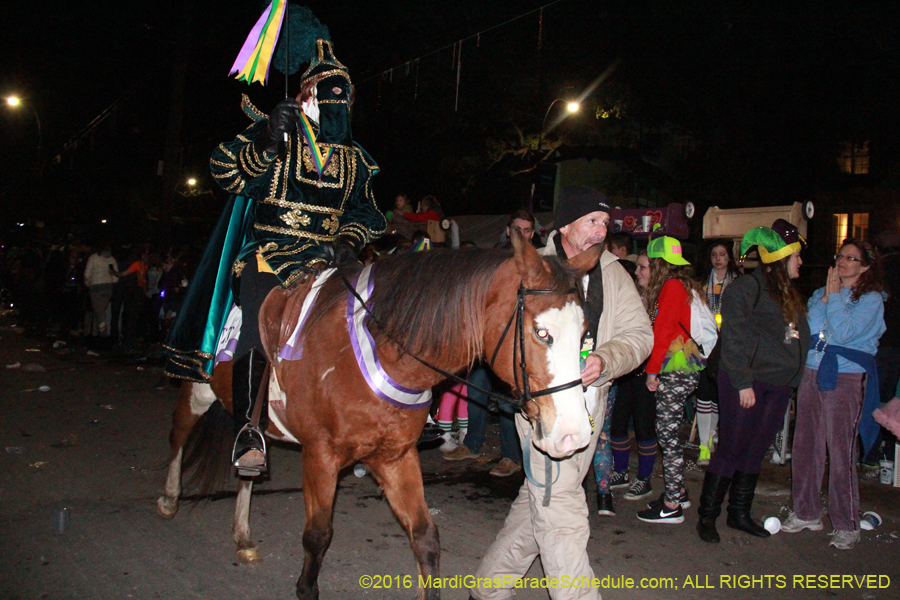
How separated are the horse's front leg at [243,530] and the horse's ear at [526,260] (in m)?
2.71

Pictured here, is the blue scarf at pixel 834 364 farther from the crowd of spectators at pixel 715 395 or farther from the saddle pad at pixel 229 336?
the saddle pad at pixel 229 336

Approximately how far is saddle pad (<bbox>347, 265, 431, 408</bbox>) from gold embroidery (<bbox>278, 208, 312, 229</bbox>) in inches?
40.8

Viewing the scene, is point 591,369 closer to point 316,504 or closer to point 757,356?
point 316,504

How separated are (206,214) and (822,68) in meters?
22.5

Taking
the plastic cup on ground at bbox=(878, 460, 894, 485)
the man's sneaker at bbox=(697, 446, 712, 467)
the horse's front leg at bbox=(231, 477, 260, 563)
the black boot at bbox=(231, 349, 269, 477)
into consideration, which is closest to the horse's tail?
the horse's front leg at bbox=(231, 477, 260, 563)

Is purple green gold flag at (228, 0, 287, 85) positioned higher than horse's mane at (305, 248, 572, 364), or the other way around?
purple green gold flag at (228, 0, 287, 85)

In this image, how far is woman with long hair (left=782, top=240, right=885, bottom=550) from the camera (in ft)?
15.8

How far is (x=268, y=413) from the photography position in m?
3.83

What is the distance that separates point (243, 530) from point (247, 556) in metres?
0.22

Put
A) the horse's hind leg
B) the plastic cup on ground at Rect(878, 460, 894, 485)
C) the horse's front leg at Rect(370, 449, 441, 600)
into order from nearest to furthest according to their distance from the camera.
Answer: the horse's front leg at Rect(370, 449, 441, 600)
the horse's hind leg
the plastic cup on ground at Rect(878, 460, 894, 485)

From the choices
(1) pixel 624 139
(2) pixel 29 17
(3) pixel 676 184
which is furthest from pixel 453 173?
(2) pixel 29 17

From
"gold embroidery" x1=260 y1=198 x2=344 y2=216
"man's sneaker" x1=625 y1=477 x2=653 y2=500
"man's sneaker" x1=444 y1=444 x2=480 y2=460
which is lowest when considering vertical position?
"man's sneaker" x1=444 y1=444 x2=480 y2=460

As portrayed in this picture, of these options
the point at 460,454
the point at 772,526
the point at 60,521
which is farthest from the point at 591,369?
the point at 460,454

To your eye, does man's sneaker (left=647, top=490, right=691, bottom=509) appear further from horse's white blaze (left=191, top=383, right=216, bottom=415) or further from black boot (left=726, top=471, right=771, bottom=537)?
horse's white blaze (left=191, top=383, right=216, bottom=415)
